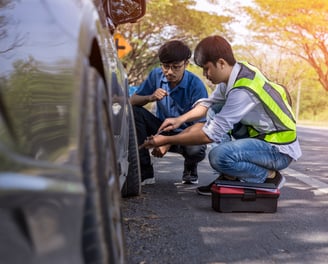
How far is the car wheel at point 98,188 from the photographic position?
1.03 metres

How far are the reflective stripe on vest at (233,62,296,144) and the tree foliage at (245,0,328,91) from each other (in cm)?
2028

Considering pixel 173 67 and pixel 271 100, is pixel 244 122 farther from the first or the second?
pixel 173 67

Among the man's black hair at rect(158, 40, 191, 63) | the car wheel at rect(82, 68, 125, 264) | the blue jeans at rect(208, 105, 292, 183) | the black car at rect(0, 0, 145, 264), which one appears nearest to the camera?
the black car at rect(0, 0, 145, 264)

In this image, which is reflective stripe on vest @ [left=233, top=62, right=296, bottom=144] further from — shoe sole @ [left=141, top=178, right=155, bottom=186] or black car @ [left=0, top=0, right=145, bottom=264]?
black car @ [left=0, top=0, right=145, bottom=264]

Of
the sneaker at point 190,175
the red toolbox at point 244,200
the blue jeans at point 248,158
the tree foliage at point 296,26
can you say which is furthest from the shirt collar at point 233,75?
the tree foliage at point 296,26

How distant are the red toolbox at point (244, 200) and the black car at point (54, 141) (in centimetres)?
175

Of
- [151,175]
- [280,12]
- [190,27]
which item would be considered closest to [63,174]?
[151,175]

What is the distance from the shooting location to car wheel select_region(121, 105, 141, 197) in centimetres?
321

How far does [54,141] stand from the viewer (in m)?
1.03

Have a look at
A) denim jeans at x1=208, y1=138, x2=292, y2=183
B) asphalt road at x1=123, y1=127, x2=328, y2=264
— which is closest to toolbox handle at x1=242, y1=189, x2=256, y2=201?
asphalt road at x1=123, y1=127, x2=328, y2=264

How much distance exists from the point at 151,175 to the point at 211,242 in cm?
174

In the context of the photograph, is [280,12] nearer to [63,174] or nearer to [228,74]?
[228,74]

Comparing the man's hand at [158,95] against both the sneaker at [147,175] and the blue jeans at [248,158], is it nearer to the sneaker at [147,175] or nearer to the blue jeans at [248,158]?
the sneaker at [147,175]

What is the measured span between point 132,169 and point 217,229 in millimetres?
848
